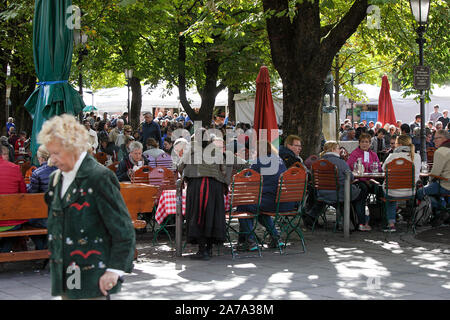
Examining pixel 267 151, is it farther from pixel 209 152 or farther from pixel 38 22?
pixel 38 22

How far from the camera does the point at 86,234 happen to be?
4.00 meters

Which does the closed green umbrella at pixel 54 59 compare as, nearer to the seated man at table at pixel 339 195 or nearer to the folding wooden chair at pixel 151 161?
the folding wooden chair at pixel 151 161

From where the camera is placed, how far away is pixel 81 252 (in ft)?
13.1

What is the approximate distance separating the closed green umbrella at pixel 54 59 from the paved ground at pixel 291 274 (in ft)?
6.66

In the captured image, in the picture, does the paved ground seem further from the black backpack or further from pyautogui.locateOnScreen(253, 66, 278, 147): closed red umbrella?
pyautogui.locateOnScreen(253, 66, 278, 147): closed red umbrella

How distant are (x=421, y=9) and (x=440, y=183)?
3.66m

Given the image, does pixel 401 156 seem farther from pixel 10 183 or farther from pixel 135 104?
pixel 135 104

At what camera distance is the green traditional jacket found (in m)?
3.99

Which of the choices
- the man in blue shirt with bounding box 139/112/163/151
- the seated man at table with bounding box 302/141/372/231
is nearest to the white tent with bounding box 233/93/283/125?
the man in blue shirt with bounding box 139/112/163/151

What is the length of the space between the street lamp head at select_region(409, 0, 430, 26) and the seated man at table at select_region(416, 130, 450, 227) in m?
2.62

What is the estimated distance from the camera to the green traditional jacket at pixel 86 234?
3.99 m

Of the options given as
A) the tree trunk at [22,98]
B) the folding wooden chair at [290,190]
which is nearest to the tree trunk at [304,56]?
the folding wooden chair at [290,190]

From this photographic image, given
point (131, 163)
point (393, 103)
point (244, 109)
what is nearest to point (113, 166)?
point (131, 163)
